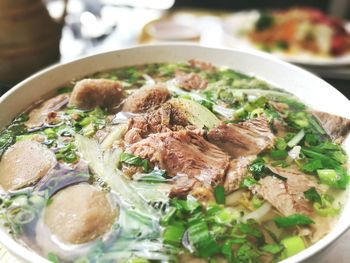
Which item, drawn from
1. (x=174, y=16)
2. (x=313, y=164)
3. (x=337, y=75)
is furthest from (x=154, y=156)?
(x=174, y=16)

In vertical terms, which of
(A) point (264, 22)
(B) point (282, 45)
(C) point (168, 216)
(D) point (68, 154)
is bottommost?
(B) point (282, 45)

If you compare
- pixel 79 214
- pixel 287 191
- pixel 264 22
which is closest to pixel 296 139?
pixel 287 191

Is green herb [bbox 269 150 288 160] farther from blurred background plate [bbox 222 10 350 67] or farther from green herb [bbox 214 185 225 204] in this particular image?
blurred background plate [bbox 222 10 350 67]

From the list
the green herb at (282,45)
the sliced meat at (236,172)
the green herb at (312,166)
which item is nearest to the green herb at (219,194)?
the sliced meat at (236,172)

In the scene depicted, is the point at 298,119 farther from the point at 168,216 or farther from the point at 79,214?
the point at 79,214

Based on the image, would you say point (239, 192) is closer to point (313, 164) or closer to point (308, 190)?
point (308, 190)

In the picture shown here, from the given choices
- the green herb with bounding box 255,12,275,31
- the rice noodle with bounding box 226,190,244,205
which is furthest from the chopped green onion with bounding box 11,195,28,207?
the green herb with bounding box 255,12,275,31

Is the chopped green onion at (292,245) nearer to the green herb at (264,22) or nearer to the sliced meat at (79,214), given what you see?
the sliced meat at (79,214)
